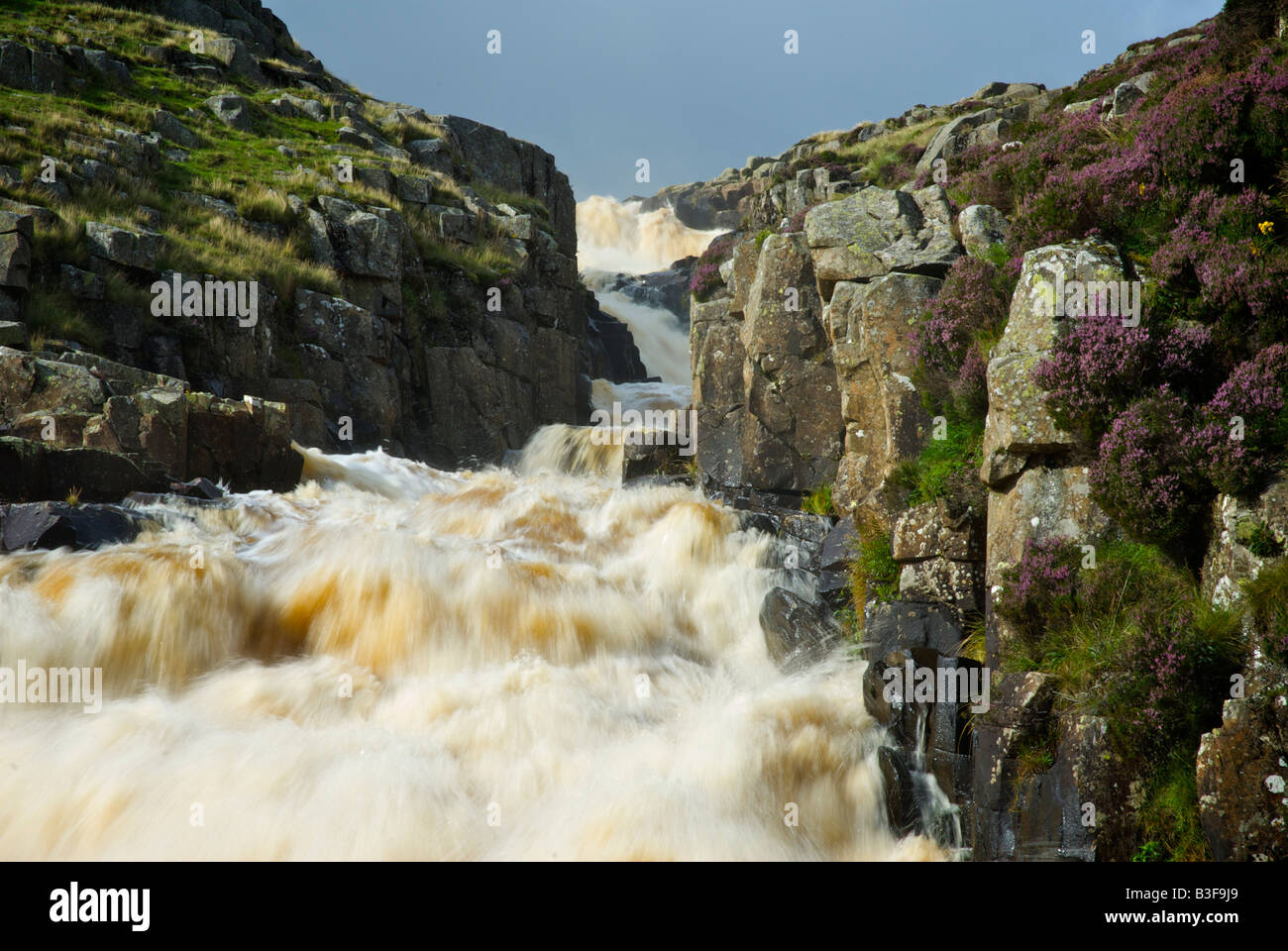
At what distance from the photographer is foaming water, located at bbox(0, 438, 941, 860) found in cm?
659

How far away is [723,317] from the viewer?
61.2 feet

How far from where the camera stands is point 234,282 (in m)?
18.5

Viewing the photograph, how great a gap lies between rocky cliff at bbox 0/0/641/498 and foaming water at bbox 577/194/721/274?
40.2 m

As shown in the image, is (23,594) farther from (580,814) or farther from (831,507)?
(831,507)

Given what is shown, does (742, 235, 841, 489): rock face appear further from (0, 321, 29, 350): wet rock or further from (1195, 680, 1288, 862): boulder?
(0, 321, 29, 350): wet rock

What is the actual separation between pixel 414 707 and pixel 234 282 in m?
14.3

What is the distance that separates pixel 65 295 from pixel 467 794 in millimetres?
15315

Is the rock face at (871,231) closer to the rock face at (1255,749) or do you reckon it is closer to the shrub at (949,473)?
the shrub at (949,473)

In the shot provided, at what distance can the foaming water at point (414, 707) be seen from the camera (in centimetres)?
659

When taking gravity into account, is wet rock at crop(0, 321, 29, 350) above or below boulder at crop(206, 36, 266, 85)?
below

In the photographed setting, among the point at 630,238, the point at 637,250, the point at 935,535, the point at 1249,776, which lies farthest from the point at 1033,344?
the point at 630,238

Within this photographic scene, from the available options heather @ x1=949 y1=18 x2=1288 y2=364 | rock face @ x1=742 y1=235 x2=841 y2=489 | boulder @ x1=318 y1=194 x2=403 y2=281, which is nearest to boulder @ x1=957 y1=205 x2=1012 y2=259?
heather @ x1=949 y1=18 x2=1288 y2=364

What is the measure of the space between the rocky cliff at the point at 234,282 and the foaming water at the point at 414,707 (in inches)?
100
